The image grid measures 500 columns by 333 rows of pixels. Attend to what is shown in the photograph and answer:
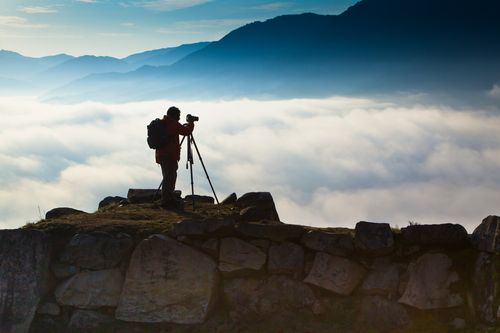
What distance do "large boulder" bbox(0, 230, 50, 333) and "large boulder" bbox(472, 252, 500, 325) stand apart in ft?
26.0

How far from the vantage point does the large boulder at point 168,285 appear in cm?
1155

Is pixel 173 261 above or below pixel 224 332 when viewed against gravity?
above

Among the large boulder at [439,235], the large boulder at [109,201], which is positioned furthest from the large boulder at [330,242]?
the large boulder at [109,201]

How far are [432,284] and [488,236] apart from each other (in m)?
1.25

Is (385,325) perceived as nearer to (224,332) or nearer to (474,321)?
(474,321)

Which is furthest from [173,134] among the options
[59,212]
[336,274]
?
[336,274]

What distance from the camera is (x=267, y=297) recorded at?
1142 centimetres

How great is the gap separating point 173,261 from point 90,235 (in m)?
1.82

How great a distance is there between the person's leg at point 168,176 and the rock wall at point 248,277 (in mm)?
3000

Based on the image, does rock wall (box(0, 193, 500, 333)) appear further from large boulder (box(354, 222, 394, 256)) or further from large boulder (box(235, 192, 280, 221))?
large boulder (box(235, 192, 280, 221))

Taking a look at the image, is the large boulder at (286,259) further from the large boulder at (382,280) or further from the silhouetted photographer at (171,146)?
the silhouetted photographer at (171,146)

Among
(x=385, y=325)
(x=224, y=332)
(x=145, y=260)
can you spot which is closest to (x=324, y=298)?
(x=385, y=325)

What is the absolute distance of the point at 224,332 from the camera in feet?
37.0

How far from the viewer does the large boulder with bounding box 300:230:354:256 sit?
37.0ft
